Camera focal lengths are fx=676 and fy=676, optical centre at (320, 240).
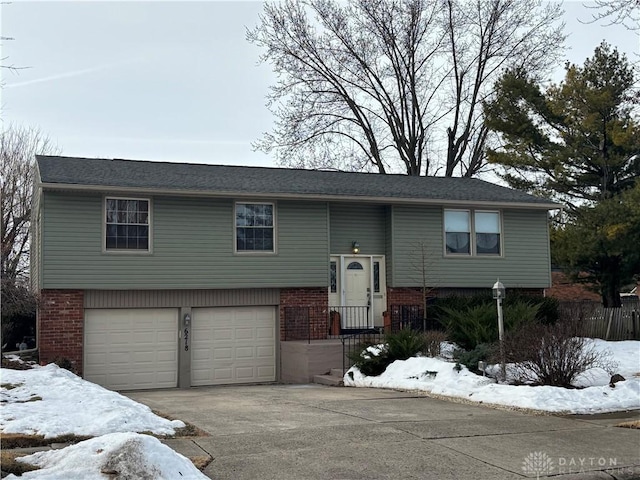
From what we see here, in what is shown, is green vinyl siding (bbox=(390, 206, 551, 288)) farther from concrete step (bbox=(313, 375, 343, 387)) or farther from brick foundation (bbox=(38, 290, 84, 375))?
brick foundation (bbox=(38, 290, 84, 375))

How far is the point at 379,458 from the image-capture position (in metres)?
6.91

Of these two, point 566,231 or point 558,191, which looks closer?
point 566,231

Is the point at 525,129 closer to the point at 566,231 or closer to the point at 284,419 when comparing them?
the point at 566,231

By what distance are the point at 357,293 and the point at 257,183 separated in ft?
13.8

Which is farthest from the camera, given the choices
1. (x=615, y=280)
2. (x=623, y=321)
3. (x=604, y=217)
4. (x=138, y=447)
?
(x=615, y=280)

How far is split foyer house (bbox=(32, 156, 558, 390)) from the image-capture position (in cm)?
1627

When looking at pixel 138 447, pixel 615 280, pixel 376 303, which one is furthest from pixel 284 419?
pixel 615 280

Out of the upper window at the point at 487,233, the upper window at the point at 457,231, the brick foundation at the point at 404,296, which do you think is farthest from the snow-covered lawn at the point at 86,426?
the upper window at the point at 487,233

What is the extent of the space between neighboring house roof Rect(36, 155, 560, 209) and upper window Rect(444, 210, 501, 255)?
1.85 ft

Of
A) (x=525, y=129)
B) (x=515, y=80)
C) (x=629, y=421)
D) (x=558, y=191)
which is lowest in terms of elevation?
(x=629, y=421)

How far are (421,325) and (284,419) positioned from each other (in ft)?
30.2

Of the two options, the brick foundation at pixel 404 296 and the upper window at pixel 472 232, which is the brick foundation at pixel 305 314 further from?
the upper window at pixel 472 232

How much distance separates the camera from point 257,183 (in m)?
18.5

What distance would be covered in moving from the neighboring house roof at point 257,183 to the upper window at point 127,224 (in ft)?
1.81
